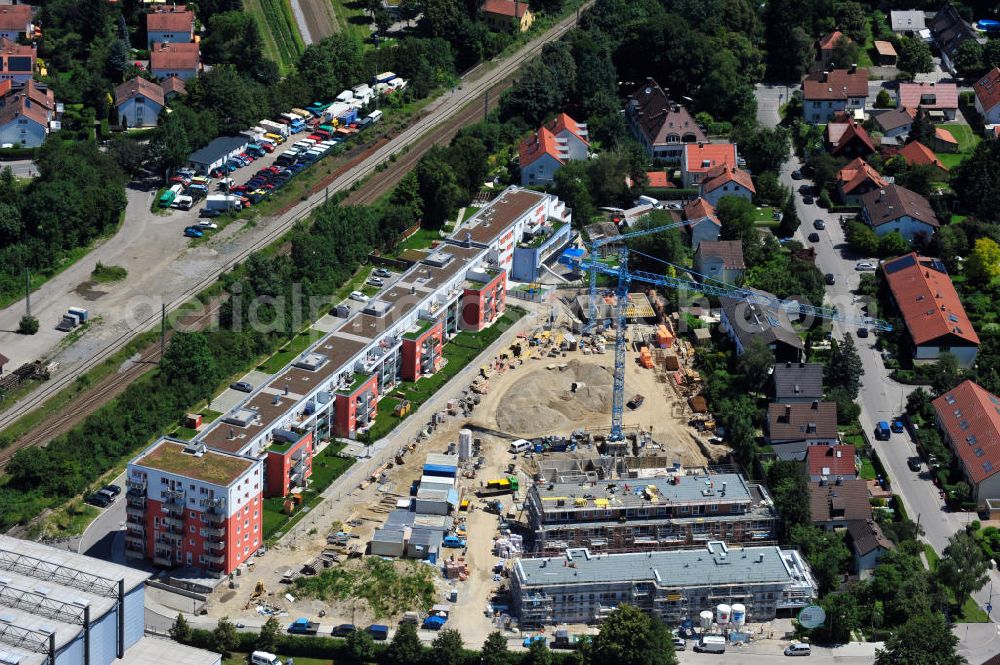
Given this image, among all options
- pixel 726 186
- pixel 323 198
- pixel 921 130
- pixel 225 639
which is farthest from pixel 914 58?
pixel 225 639

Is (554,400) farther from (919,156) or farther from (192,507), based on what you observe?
(919,156)

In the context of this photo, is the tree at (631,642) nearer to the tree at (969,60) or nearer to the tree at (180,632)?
the tree at (180,632)

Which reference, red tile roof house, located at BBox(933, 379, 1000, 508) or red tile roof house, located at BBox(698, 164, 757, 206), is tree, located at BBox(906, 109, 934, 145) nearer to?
red tile roof house, located at BBox(698, 164, 757, 206)

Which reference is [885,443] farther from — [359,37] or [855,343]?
[359,37]

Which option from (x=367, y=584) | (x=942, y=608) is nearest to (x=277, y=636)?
(x=367, y=584)

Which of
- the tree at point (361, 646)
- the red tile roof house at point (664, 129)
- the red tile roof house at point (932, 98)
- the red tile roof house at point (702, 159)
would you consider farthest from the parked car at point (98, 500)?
the red tile roof house at point (932, 98)
